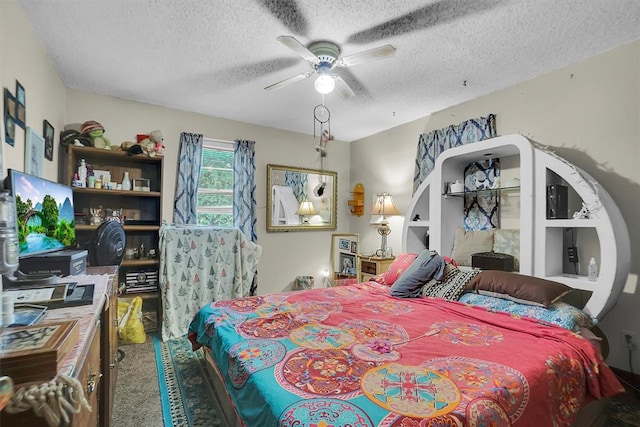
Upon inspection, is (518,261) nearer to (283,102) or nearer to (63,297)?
(283,102)

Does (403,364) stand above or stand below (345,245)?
below

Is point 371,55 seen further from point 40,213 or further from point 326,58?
point 40,213

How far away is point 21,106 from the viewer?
1.96m

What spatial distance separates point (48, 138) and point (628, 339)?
15.9 feet

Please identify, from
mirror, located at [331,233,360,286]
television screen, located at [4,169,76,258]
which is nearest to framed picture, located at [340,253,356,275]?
mirror, located at [331,233,360,286]

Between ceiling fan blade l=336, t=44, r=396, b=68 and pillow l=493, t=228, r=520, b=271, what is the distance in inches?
75.5

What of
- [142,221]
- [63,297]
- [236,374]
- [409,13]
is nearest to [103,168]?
[142,221]

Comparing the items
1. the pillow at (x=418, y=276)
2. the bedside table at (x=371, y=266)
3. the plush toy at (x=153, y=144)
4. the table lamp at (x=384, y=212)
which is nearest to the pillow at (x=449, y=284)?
the pillow at (x=418, y=276)

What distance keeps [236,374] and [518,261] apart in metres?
2.51

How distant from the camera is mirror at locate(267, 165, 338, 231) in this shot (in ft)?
14.1

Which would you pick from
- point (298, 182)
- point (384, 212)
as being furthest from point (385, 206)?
point (298, 182)

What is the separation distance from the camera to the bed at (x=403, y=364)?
1.09m

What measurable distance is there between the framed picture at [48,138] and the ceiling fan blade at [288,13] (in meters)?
2.05

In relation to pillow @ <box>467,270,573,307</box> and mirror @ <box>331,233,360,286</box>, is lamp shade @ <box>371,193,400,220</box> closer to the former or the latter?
mirror @ <box>331,233,360,286</box>
